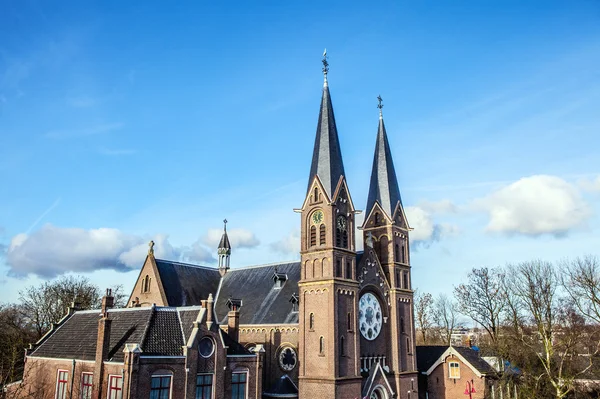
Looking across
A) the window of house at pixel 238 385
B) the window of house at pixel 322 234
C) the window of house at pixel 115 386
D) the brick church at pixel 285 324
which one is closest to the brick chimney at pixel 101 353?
the brick church at pixel 285 324

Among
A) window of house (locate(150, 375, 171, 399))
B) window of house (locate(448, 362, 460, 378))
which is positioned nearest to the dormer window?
window of house (locate(150, 375, 171, 399))

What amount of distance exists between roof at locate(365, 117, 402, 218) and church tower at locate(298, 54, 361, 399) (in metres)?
6.50

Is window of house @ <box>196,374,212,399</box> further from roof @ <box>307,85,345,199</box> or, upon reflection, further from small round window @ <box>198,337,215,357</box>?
roof @ <box>307,85,345,199</box>

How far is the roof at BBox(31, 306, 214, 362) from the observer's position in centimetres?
3594

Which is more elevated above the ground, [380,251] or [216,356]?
[380,251]

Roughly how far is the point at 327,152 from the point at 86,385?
26.1 metres

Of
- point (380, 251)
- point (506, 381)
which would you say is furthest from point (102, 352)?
point (506, 381)

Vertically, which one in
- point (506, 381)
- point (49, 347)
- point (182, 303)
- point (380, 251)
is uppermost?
point (380, 251)

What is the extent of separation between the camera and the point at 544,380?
47.0 m

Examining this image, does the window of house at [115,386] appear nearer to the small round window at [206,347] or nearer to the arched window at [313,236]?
the small round window at [206,347]

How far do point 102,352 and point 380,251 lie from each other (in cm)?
2680

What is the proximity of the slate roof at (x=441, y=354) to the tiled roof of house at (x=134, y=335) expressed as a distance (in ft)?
73.7

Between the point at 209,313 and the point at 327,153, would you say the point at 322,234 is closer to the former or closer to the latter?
the point at 327,153

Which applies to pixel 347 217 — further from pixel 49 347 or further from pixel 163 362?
pixel 49 347
